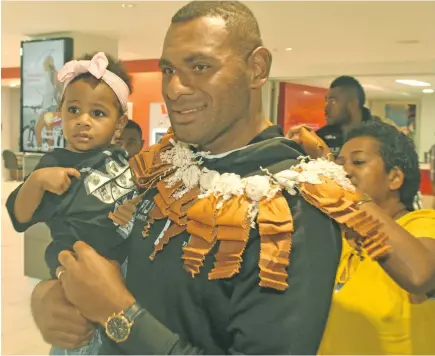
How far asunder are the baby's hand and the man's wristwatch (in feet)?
1.60

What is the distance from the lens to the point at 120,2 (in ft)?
11.8

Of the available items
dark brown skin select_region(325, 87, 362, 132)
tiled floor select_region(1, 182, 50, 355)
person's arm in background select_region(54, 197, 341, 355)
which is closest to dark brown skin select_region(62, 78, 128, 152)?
person's arm in background select_region(54, 197, 341, 355)

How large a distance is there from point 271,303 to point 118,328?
26cm

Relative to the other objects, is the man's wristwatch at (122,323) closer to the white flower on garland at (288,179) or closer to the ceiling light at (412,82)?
the white flower on garland at (288,179)

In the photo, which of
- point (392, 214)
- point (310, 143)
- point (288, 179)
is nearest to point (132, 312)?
point (288, 179)

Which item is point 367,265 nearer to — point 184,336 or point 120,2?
point 184,336

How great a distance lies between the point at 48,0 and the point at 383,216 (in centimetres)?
323

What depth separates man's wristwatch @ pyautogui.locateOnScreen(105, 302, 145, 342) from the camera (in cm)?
82

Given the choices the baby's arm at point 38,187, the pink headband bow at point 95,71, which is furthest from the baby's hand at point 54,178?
the pink headband bow at point 95,71

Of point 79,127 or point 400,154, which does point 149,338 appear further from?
point 400,154

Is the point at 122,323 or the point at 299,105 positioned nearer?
the point at 122,323

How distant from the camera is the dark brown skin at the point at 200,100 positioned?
2.68 ft

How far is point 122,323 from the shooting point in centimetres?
83

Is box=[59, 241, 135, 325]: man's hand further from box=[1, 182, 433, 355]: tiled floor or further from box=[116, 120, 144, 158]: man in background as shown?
box=[116, 120, 144, 158]: man in background
